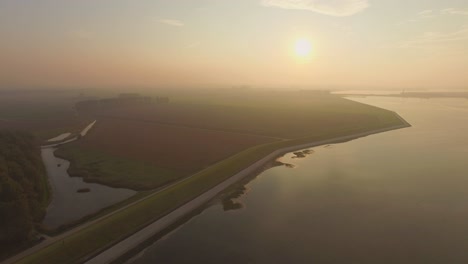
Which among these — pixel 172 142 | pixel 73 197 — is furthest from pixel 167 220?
pixel 172 142

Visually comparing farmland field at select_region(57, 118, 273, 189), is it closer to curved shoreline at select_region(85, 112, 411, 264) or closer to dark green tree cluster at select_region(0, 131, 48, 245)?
curved shoreline at select_region(85, 112, 411, 264)

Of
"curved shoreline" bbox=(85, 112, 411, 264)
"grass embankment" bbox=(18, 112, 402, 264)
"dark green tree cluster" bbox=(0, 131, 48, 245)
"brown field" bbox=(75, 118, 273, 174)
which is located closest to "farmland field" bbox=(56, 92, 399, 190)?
"brown field" bbox=(75, 118, 273, 174)

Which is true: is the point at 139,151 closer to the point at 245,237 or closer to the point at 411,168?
the point at 245,237

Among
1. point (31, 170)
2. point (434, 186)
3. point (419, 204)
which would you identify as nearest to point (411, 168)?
point (434, 186)

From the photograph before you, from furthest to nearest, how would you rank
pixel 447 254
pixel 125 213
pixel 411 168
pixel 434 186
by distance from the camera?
pixel 411 168 < pixel 434 186 < pixel 125 213 < pixel 447 254

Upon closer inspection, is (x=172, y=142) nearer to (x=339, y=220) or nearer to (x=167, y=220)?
(x=167, y=220)

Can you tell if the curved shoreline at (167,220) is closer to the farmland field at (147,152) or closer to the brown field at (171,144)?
the farmland field at (147,152)
